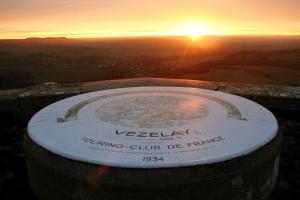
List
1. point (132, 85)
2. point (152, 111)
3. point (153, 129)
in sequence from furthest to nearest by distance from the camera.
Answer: point (132, 85)
point (152, 111)
point (153, 129)

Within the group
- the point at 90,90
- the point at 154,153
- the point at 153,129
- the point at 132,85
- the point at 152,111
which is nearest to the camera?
the point at 154,153

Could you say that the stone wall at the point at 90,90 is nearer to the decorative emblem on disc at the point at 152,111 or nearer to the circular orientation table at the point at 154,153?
the circular orientation table at the point at 154,153

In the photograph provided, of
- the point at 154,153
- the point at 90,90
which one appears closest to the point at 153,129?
the point at 154,153

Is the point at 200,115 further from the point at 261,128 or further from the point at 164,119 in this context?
the point at 261,128

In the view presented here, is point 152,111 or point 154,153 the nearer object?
point 154,153

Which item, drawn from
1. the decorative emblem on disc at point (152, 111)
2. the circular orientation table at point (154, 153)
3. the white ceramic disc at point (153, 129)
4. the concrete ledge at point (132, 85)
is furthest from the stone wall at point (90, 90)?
the decorative emblem on disc at point (152, 111)

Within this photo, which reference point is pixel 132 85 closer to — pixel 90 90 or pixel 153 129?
pixel 90 90
